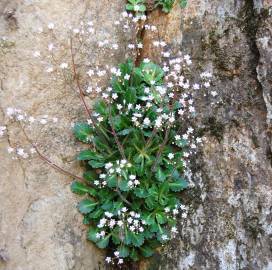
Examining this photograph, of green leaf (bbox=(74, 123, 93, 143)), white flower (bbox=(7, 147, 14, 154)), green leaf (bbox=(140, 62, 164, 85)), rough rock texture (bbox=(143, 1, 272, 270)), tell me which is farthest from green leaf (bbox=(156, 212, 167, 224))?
white flower (bbox=(7, 147, 14, 154))

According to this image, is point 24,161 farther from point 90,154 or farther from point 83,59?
point 83,59

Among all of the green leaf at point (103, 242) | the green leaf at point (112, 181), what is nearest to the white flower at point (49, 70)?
the green leaf at point (112, 181)

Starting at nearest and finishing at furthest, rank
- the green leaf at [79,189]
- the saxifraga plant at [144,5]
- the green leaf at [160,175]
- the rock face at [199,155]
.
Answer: the rock face at [199,155] < the green leaf at [160,175] < the green leaf at [79,189] < the saxifraga plant at [144,5]

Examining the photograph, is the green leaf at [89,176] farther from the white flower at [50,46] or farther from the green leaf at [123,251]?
the white flower at [50,46]

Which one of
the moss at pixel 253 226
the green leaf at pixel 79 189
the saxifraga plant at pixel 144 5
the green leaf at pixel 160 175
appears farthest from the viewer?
the saxifraga plant at pixel 144 5

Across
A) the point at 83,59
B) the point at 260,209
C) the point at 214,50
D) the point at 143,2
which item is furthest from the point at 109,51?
the point at 260,209
